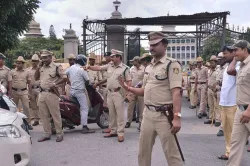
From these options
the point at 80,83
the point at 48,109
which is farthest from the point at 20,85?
the point at 48,109

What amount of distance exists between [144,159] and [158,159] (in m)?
1.81

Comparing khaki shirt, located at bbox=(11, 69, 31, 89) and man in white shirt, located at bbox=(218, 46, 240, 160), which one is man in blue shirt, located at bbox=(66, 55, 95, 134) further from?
man in white shirt, located at bbox=(218, 46, 240, 160)

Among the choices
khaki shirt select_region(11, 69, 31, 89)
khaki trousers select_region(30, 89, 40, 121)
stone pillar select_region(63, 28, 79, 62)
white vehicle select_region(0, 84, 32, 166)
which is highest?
stone pillar select_region(63, 28, 79, 62)

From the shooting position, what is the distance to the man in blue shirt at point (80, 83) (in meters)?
8.11

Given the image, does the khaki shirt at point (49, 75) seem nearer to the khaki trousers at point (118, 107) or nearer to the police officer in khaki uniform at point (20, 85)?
the khaki trousers at point (118, 107)

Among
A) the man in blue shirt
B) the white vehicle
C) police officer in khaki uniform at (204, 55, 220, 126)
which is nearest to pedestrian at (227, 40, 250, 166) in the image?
the white vehicle

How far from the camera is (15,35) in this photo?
1348 centimetres

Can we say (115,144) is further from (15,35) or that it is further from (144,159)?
(15,35)

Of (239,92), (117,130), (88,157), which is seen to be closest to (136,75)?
(117,130)

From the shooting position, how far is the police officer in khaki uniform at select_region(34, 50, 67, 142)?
7.34 metres

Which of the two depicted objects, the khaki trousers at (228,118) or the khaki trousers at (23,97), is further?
the khaki trousers at (23,97)

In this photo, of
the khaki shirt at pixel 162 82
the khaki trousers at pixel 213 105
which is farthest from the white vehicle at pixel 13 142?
the khaki trousers at pixel 213 105

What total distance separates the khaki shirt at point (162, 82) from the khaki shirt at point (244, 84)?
1025mm

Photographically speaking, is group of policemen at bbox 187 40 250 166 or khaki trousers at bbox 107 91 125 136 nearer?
group of policemen at bbox 187 40 250 166
